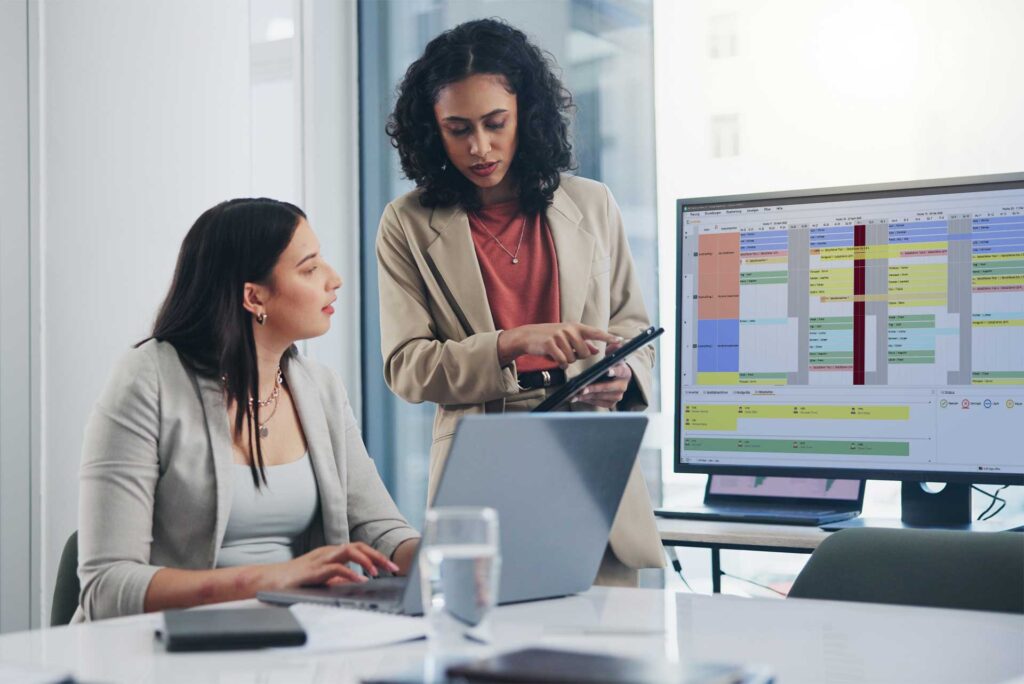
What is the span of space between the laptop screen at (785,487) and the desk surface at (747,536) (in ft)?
0.72

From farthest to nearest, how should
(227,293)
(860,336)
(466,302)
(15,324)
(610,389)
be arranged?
(15,324)
(860,336)
(466,302)
(610,389)
(227,293)

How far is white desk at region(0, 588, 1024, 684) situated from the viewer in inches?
40.7

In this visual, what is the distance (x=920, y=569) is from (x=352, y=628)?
2.51 ft

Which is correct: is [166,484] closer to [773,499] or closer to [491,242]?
[491,242]

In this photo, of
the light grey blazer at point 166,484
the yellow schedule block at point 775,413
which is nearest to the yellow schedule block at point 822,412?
the yellow schedule block at point 775,413

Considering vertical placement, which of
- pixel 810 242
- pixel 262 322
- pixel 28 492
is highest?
pixel 810 242

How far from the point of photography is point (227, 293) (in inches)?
74.0

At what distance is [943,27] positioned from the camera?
9.46ft

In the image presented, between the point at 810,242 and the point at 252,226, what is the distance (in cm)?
108

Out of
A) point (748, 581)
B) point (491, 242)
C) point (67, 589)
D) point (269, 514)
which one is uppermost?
point (491, 242)

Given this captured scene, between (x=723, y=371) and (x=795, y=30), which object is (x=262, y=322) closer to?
(x=723, y=371)

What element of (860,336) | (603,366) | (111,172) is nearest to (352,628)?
(603,366)

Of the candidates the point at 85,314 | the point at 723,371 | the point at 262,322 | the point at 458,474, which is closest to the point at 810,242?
the point at 723,371

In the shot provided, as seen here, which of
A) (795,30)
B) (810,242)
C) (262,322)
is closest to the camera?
(262,322)
